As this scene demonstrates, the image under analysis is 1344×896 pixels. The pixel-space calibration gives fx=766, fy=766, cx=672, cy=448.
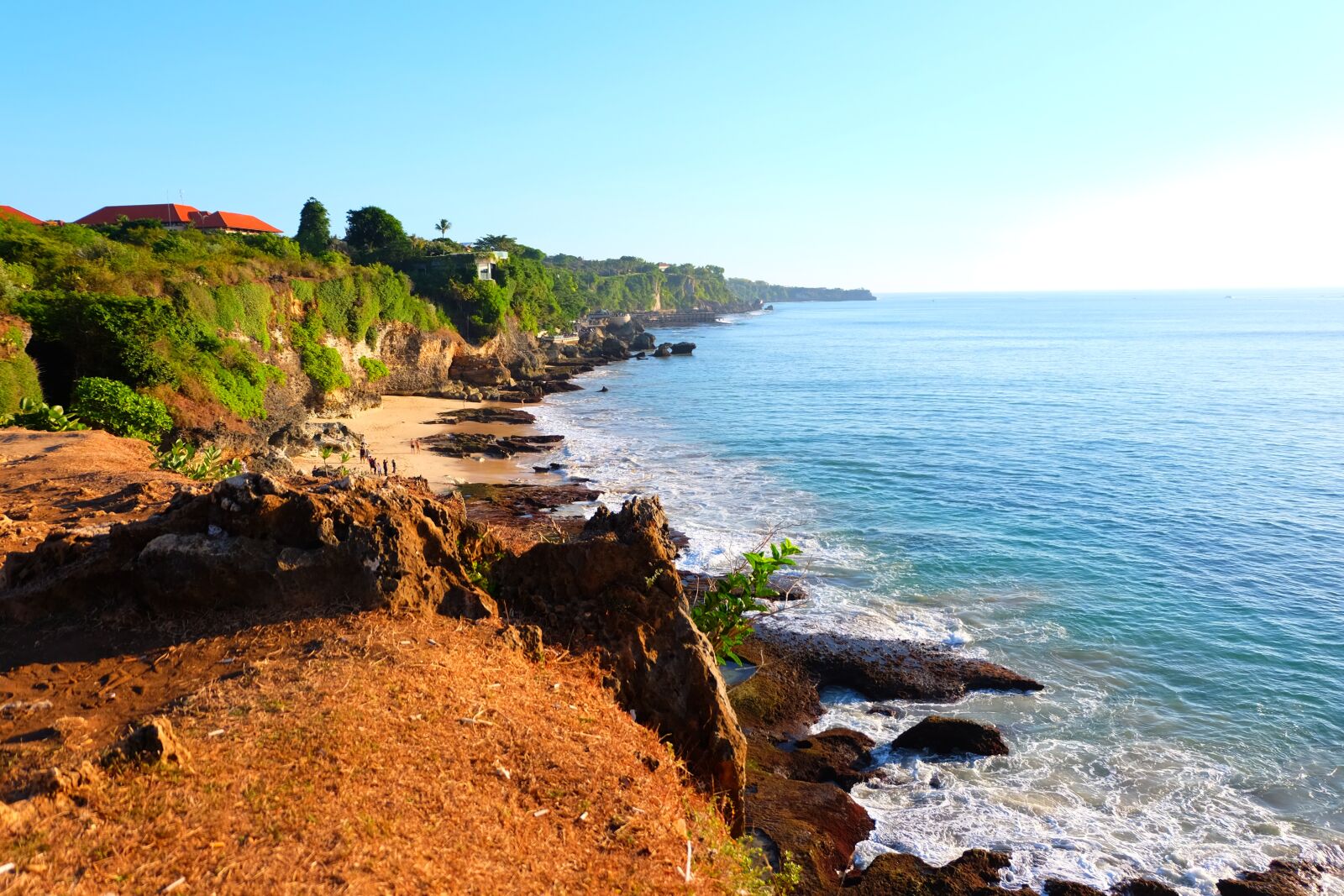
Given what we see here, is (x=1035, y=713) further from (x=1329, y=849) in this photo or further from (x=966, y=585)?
(x=966, y=585)

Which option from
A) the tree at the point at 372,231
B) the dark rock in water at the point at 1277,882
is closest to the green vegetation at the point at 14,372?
the dark rock in water at the point at 1277,882

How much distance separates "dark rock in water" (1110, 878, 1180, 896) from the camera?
11.3m

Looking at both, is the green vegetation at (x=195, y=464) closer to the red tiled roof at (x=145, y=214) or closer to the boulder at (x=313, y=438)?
the boulder at (x=313, y=438)

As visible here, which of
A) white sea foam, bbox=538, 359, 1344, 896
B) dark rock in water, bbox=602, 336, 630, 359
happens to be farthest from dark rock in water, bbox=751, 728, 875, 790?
dark rock in water, bbox=602, 336, 630, 359

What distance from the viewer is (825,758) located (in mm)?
14500

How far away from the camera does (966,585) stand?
22.5 metres

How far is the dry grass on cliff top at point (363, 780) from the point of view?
209 inches

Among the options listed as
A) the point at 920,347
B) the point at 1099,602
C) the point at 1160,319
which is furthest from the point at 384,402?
the point at 1160,319

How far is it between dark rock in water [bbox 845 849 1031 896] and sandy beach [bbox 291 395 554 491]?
1923 cm

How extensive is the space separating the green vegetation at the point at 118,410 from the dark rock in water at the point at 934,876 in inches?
924

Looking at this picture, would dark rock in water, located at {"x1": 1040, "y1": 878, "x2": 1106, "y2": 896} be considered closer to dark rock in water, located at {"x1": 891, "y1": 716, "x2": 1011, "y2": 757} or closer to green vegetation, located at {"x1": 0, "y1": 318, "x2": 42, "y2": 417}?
dark rock in water, located at {"x1": 891, "y1": 716, "x2": 1011, "y2": 757}

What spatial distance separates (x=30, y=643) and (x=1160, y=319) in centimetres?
20470

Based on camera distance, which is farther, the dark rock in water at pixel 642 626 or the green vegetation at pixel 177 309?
the green vegetation at pixel 177 309

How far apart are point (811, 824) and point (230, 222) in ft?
255
